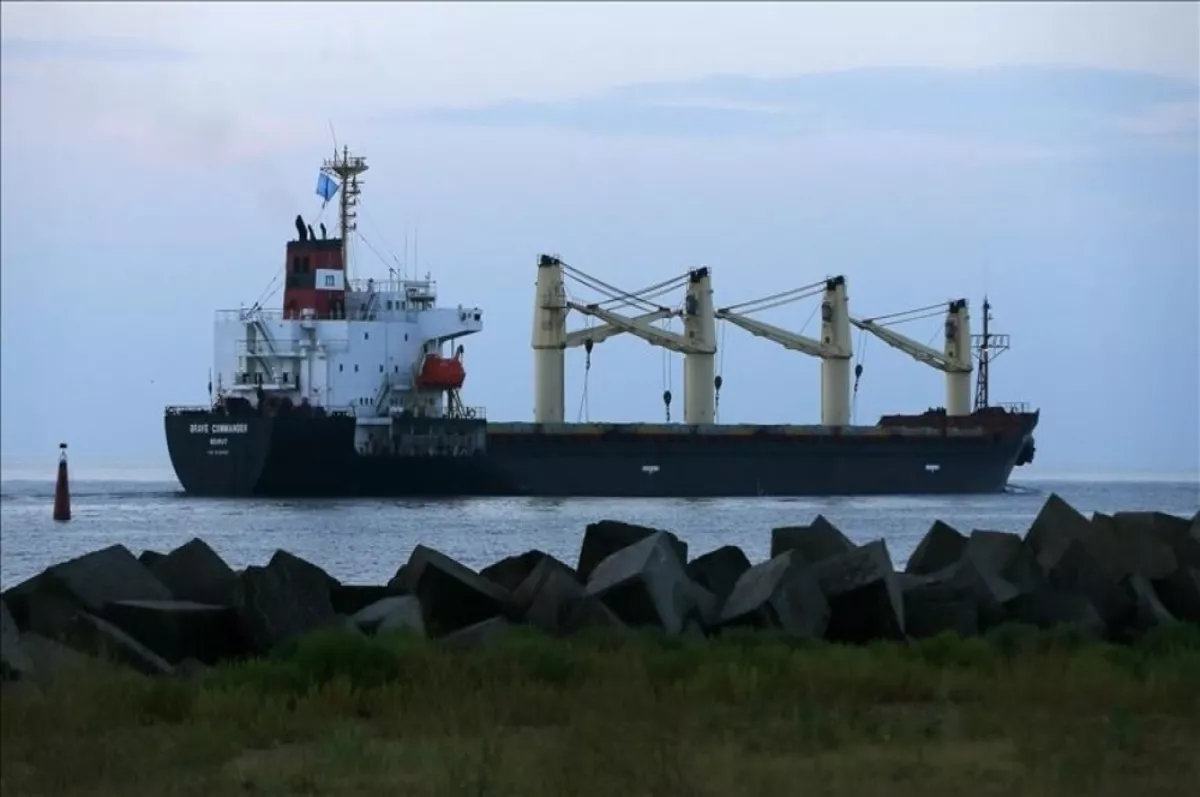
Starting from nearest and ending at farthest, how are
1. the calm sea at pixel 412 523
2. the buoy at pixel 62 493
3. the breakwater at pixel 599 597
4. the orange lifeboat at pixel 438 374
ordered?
the breakwater at pixel 599 597 → the calm sea at pixel 412 523 → the buoy at pixel 62 493 → the orange lifeboat at pixel 438 374

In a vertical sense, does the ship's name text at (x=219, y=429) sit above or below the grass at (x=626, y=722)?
above

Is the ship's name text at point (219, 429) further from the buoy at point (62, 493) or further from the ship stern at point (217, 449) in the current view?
the buoy at point (62, 493)

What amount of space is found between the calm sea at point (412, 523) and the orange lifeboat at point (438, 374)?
9.77 ft

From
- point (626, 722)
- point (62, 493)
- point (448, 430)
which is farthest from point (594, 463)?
point (626, 722)

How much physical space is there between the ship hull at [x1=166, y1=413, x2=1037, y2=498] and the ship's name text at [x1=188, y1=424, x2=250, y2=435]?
0.09 ft

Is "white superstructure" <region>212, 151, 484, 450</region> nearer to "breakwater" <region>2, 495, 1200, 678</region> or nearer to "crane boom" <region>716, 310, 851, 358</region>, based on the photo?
"crane boom" <region>716, 310, 851, 358</region>

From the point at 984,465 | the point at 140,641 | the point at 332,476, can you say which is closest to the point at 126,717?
the point at 140,641

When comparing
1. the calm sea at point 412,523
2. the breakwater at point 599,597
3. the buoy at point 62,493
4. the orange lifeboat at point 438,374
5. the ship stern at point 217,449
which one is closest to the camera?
the breakwater at point 599,597

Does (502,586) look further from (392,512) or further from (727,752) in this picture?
(392,512)

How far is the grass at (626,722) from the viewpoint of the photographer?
6027mm

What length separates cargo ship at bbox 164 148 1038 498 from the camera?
39.5 m

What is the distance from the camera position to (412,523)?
2936cm

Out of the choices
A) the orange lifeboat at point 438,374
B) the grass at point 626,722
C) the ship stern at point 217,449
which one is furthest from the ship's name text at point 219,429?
the grass at point 626,722

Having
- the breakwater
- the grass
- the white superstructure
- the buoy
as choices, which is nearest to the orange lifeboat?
the white superstructure
